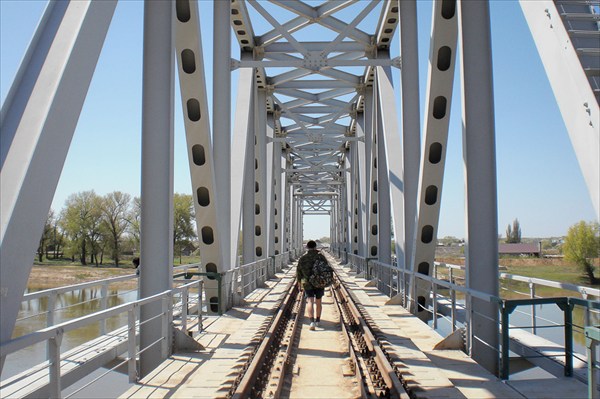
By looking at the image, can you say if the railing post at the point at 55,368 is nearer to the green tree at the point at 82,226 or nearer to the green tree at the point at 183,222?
the green tree at the point at 82,226

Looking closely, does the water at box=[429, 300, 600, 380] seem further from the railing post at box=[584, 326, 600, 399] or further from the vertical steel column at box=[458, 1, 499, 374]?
the railing post at box=[584, 326, 600, 399]

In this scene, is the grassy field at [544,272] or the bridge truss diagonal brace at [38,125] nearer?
the bridge truss diagonal brace at [38,125]

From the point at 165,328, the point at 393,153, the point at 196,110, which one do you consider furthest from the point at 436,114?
the point at 165,328

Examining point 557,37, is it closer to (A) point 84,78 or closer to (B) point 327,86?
(A) point 84,78

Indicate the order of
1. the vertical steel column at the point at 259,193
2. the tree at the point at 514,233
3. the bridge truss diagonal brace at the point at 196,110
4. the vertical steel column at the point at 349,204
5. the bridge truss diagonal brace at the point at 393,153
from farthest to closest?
the tree at the point at 514,233, the vertical steel column at the point at 349,204, the vertical steel column at the point at 259,193, the bridge truss diagonal brace at the point at 393,153, the bridge truss diagonal brace at the point at 196,110

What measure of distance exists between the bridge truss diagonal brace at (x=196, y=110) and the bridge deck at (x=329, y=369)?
2329 millimetres

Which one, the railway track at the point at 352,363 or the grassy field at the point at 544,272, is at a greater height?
the railway track at the point at 352,363

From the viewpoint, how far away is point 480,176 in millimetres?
6652

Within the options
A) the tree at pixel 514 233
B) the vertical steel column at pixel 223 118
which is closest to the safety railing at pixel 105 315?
the vertical steel column at pixel 223 118

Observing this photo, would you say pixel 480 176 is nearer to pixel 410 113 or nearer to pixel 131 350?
pixel 131 350

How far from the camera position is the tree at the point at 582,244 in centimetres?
4712

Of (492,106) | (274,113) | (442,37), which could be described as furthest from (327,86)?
(492,106)

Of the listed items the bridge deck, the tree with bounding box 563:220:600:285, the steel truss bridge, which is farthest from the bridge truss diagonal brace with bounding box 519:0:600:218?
the tree with bounding box 563:220:600:285

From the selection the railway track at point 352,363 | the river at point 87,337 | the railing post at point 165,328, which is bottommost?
the river at point 87,337
